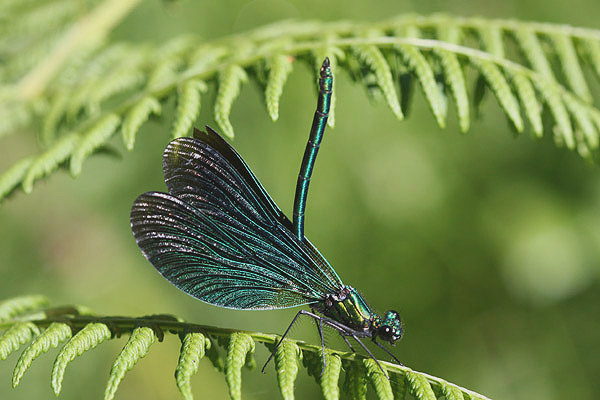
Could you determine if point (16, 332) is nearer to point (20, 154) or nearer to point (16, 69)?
point (16, 69)

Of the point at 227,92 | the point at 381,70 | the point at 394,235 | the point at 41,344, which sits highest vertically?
the point at 394,235

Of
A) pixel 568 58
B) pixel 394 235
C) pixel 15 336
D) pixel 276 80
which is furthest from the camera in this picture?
pixel 394 235

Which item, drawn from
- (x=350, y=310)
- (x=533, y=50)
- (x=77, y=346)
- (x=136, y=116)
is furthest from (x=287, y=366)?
(x=533, y=50)

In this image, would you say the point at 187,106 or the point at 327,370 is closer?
the point at 327,370

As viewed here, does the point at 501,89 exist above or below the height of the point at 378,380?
above

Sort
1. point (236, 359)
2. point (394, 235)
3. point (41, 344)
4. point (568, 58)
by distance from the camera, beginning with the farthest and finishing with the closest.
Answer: point (394, 235) < point (568, 58) < point (41, 344) < point (236, 359)

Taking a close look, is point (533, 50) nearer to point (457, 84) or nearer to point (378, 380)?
point (457, 84)

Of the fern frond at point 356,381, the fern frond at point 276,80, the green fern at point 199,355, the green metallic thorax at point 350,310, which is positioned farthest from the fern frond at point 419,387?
the fern frond at point 276,80
